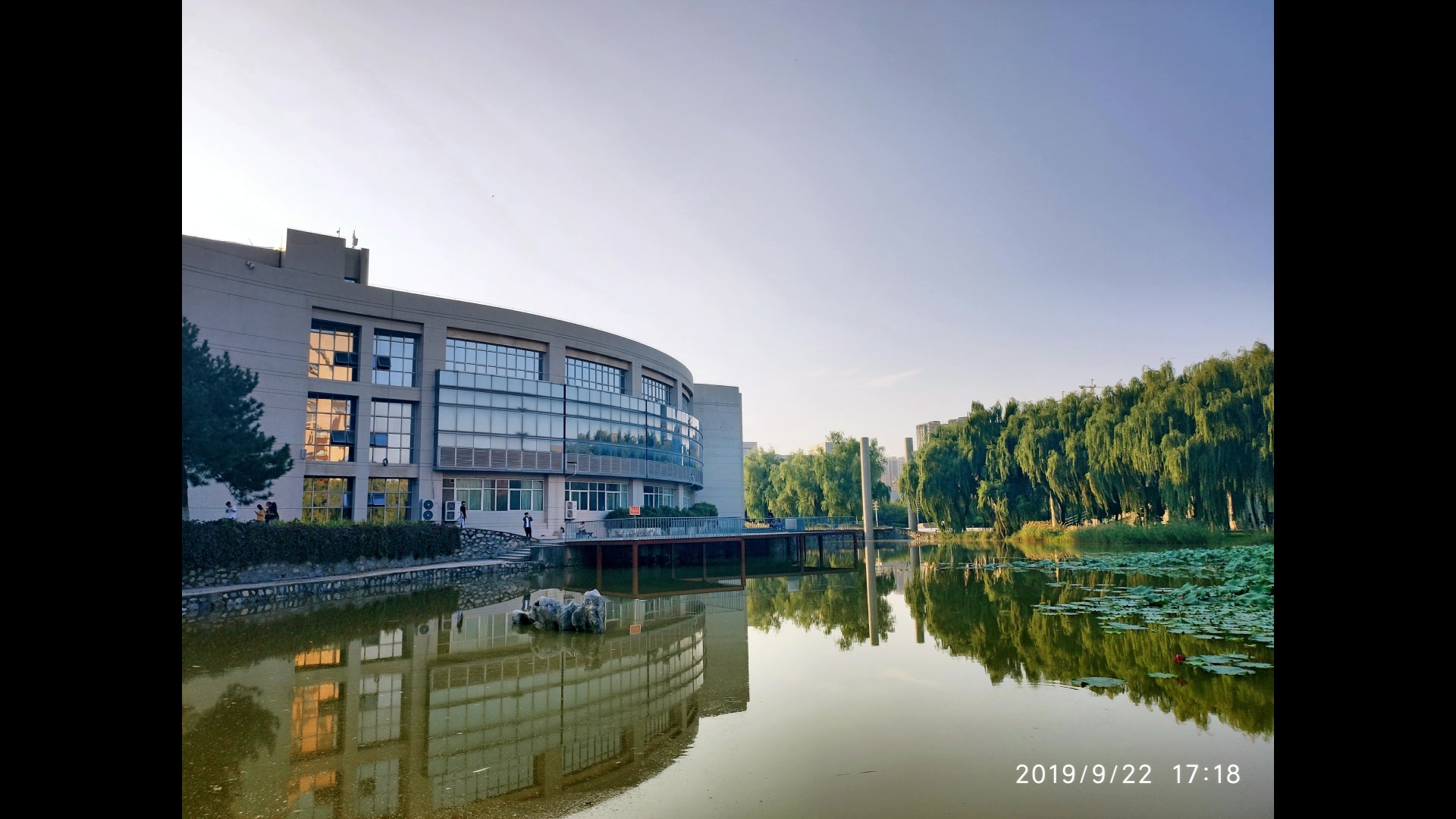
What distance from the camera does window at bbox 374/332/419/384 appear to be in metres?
29.9

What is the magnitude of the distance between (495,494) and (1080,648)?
2473 centimetres

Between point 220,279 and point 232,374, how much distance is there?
6.35m

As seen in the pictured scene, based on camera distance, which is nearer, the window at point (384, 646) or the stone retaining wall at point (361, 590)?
the window at point (384, 646)

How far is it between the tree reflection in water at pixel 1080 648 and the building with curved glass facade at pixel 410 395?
17.4m

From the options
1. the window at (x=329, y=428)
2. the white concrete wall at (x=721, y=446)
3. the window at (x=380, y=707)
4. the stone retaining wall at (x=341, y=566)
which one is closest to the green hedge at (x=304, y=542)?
the stone retaining wall at (x=341, y=566)

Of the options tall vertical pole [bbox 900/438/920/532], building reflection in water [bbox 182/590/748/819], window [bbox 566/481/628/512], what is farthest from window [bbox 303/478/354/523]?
tall vertical pole [bbox 900/438/920/532]

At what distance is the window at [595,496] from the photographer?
3406cm

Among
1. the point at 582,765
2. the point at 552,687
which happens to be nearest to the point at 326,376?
the point at 552,687

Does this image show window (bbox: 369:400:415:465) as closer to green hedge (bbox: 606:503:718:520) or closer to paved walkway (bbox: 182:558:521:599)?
paved walkway (bbox: 182:558:521:599)

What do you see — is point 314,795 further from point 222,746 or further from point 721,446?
point 721,446

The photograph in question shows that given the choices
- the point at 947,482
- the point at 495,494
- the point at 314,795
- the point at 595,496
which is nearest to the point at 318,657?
the point at 314,795

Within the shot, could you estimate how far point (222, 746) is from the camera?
7.48 m

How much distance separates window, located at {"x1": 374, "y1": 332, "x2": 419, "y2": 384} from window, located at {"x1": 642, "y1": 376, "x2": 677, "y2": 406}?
1120cm

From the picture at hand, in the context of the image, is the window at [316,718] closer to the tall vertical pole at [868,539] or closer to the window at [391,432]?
the tall vertical pole at [868,539]
